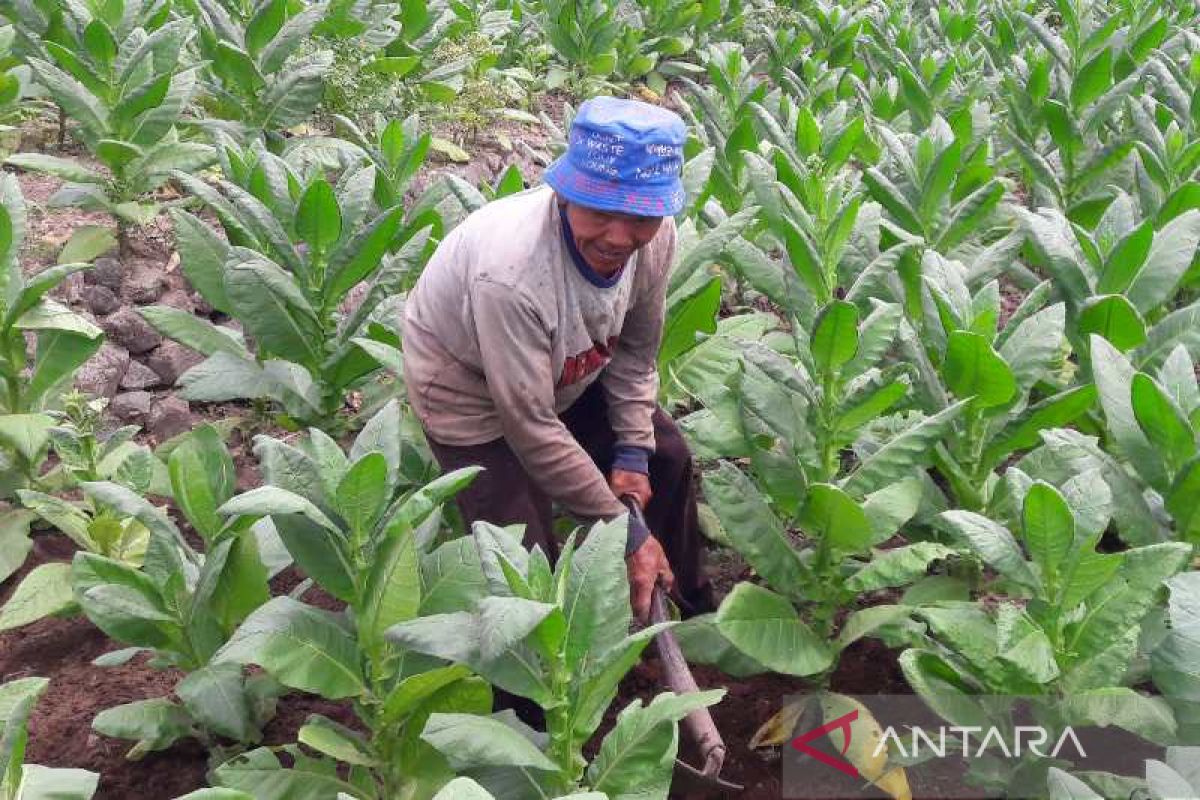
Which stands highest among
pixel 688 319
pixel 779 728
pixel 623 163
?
pixel 623 163

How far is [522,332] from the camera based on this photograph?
298 centimetres

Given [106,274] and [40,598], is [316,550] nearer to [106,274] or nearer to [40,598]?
[40,598]

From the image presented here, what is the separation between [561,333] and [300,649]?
3.14 ft

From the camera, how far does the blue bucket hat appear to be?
9.39 ft

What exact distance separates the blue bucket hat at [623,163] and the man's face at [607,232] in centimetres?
5

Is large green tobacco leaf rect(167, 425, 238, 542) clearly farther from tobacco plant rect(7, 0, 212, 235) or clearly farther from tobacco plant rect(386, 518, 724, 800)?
tobacco plant rect(7, 0, 212, 235)

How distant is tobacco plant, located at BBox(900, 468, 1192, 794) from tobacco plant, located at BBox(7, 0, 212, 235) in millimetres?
3480

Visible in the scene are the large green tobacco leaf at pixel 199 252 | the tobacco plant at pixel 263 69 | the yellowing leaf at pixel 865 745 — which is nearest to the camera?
the yellowing leaf at pixel 865 745

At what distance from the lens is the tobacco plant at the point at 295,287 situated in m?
4.09

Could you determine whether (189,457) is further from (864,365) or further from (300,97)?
(300,97)

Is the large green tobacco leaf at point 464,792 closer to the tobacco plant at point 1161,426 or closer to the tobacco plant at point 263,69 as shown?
the tobacco plant at point 1161,426

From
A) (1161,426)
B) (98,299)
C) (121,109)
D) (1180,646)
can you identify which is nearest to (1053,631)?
(1180,646)

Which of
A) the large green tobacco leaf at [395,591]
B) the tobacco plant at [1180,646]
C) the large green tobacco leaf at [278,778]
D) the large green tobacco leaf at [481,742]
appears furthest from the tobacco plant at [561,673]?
the tobacco plant at [1180,646]

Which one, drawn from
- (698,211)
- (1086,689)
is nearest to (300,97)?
(698,211)
